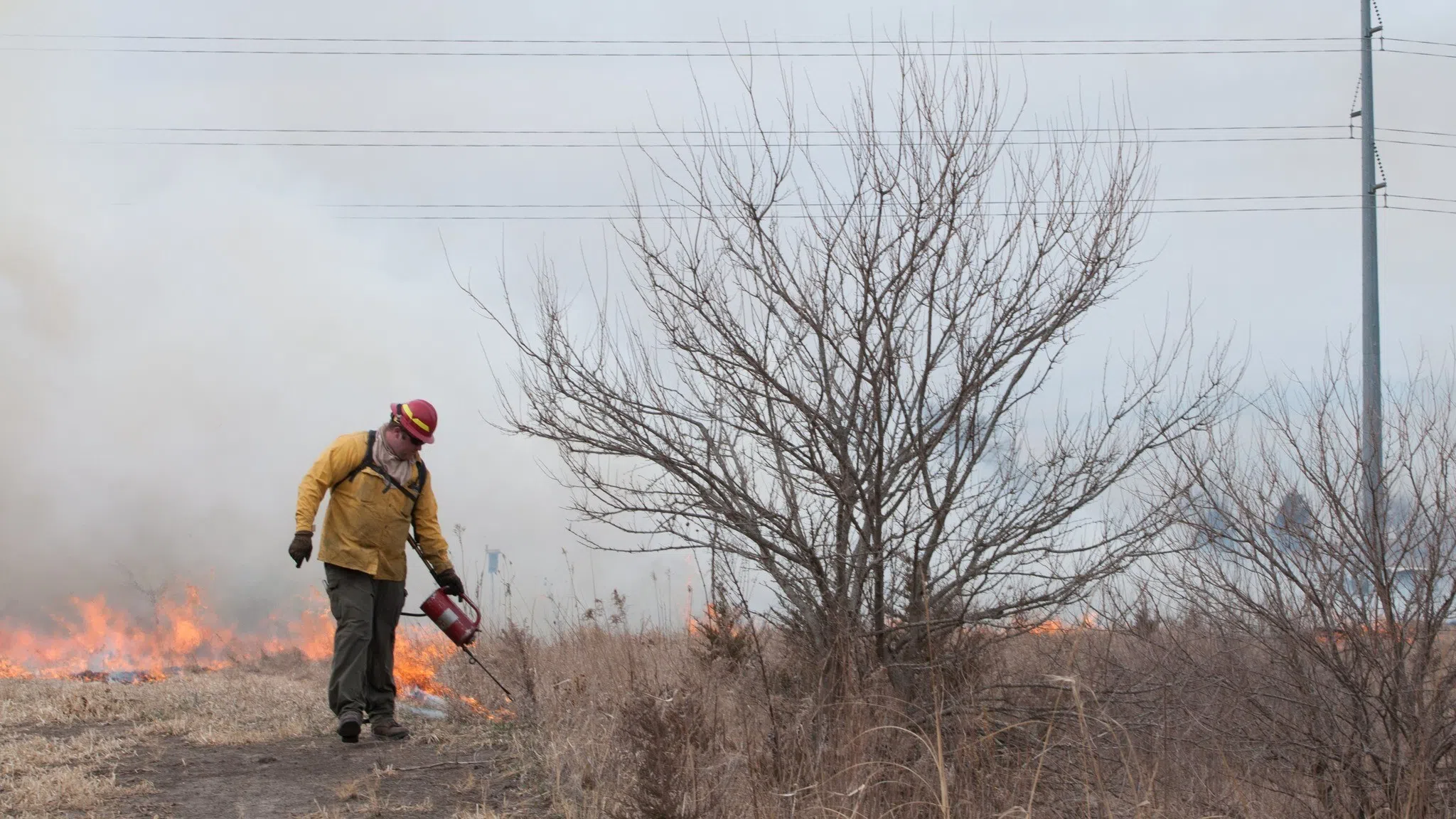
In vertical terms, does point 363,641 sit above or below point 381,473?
below

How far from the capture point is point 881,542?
20.0 feet

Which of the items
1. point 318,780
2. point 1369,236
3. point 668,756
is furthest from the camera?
point 1369,236

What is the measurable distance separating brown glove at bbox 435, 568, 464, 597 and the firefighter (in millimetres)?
304

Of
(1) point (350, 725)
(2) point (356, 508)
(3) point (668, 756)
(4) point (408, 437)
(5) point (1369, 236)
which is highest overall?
(5) point (1369, 236)

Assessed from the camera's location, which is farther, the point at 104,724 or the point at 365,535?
the point at 104,724

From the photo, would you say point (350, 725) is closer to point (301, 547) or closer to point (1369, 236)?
point (301, 547)

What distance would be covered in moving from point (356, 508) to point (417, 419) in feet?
2.01

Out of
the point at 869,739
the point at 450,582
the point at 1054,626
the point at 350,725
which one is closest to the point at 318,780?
the point at 350,725

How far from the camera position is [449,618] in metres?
7.20

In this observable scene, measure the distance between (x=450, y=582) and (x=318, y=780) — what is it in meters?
1.80

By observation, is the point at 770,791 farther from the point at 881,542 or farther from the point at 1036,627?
the point at 1036,627

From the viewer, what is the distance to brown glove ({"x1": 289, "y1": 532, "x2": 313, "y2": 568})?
6.22 m

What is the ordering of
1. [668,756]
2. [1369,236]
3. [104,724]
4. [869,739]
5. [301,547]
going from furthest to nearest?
[1369,236]
[104,724]
[301,547]
[869,739]
[668,756]

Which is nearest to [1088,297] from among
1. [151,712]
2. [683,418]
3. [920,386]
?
[920,386]
